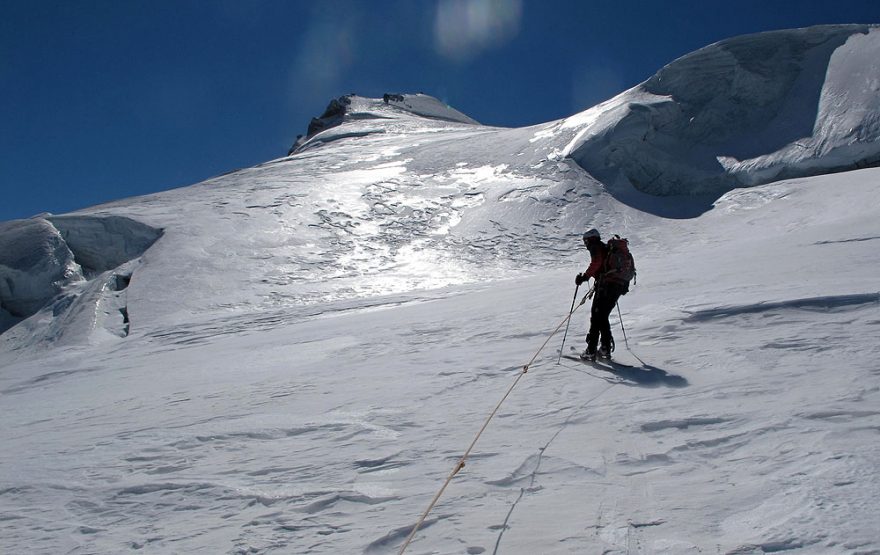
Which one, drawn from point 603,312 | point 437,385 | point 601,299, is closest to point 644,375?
point 603,312

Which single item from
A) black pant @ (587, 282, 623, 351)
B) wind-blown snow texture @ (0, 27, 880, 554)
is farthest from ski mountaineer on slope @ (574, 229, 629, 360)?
wind-blown snow texture @ (0, 27, 880, 554)

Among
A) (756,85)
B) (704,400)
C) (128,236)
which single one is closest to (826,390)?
(704,400)

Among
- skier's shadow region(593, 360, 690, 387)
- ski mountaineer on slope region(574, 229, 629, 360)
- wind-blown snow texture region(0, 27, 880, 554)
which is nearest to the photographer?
wind-blown snow texture region(0, 27, 880, 554)

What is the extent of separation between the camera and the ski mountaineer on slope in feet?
20.9

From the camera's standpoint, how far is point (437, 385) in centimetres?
604

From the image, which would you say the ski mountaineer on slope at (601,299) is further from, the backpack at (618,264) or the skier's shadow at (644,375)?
the skier's shadow at (644,375)

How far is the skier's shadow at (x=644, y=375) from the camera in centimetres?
512

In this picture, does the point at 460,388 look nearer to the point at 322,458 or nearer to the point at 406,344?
the point at 322,458

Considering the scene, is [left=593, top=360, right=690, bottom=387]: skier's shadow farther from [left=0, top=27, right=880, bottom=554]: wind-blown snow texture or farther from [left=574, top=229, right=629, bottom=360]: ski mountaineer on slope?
[left=574, top=229, right=629, bottom=360]: ski mountaineer on slope

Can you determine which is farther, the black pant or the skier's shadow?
the black pant

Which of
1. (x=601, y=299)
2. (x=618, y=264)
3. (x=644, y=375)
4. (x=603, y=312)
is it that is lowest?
(x=644, y=375)

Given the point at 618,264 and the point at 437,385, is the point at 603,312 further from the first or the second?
the point at 437,385

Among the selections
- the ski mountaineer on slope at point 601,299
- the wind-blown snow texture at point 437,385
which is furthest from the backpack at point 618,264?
the wind-blown snow texture at point 437,385

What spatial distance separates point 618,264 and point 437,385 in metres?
2.29
